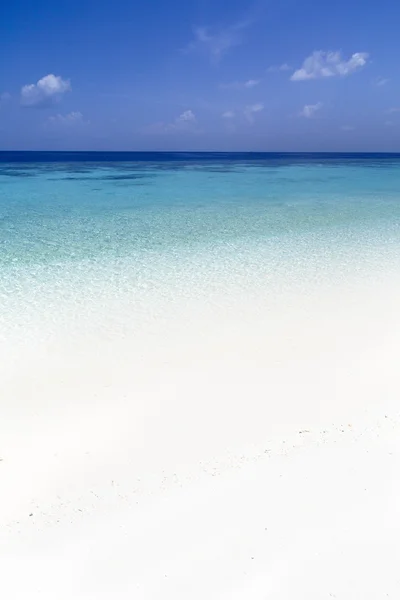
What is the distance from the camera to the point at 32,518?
9.83 feet

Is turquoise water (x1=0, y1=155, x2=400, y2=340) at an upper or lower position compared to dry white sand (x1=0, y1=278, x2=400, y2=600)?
upper

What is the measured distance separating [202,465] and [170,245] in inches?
286

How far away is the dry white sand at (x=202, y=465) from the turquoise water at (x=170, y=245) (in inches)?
67.0

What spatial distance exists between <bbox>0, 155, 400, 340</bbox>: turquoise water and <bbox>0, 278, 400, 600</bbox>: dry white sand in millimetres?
1703

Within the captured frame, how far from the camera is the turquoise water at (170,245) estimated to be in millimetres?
7285

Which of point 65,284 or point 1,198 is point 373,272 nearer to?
point 65,284

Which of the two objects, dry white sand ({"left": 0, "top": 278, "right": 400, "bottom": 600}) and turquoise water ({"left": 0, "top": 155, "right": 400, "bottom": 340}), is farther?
turquoise water ({"left": 0, "top": 155, "right": 400, "bottom": 340})

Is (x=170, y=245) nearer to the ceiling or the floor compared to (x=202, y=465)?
nearer to the ceiling

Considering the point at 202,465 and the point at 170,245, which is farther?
the point at 170,245

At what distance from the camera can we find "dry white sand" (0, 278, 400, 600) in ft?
8.58

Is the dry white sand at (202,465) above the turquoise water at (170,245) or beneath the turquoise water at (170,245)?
beneath

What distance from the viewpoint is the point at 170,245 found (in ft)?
33.6

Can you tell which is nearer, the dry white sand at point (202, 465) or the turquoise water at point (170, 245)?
the dry white sand at point (202, 465)

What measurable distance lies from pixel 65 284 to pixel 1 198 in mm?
13039
